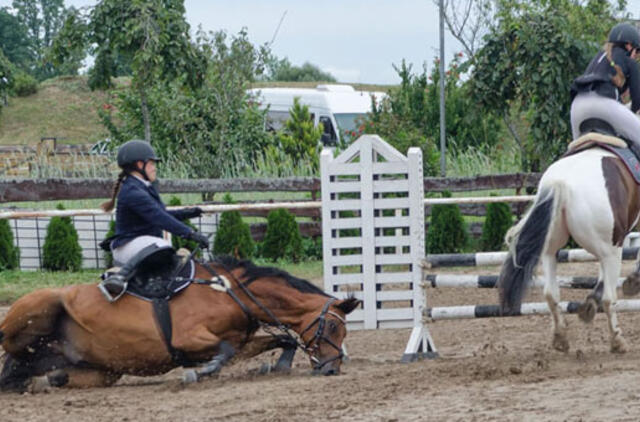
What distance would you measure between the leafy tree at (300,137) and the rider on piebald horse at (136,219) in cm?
1390

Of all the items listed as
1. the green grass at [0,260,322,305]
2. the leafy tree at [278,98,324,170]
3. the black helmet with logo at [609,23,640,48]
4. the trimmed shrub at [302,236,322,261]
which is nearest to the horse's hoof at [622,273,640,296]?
the black helmet with logo at [609,23,640,48]

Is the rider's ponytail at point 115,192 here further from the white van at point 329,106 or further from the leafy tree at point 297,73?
the leafy tree at point 297,73

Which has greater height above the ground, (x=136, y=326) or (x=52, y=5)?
(x=52, y=5)

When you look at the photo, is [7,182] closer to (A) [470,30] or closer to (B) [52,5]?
(A) [470,30]

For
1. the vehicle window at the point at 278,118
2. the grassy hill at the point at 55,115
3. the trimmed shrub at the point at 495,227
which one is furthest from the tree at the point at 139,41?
the grassy hill at the point at 55,115

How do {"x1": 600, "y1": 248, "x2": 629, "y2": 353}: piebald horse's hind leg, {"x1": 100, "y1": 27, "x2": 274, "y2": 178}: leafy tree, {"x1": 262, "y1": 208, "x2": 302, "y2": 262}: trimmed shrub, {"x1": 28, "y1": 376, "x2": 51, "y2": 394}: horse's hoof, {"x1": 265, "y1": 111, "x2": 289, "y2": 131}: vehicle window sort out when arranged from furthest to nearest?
{"x1": 265, "y1": 111, "x2": 289, "y2": 131}: vehicle window
{"x1": 100, "y1": 27, "x2": 274, "y2": 178}: leafy tree
{"x1": 262, "y1": 208, "x2": 302, "y2": 262}: trimmed shrub
{"x1": 600, "y1": 248, "x2": 629, "y2": 353}: piebald horse's hind leg
{"x1": 28, "y1": 376, "x2": 51, "y2": 394}: horse's hoof

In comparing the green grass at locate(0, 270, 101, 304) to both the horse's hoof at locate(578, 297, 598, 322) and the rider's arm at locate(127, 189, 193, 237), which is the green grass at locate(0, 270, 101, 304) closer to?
the rider's arm at locate(127, 189, 193, 237)

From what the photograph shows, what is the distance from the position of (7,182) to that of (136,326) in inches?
333

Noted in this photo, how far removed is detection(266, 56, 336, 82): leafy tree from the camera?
183 feet

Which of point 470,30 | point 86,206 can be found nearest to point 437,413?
point 86,206

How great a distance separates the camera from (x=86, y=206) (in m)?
16.0

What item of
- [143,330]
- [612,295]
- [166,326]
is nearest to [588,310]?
[612,295]

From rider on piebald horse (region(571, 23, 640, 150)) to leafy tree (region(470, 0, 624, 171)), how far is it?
9.45m

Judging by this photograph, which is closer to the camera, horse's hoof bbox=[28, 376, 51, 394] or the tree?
horse's hoof bbox=[28, 376, 51, 394]
